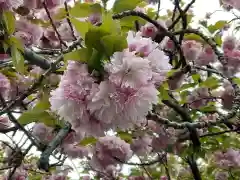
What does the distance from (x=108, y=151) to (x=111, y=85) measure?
1046 mm

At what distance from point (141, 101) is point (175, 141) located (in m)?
1.57

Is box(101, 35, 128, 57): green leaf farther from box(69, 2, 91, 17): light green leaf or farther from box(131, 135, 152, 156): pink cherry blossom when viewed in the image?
box(131, 135, 152, 156): pink cherry blossom

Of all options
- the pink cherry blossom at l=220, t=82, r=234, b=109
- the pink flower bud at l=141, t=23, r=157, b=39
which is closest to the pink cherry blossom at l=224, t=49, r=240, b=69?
the pink cherry blossom at l=220, t=82, r=234, b=109

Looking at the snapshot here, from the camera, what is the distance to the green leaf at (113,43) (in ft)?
2.85

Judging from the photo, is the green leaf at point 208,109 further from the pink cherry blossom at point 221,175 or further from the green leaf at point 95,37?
the green leaf at point 95,37

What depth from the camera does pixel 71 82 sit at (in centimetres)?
88

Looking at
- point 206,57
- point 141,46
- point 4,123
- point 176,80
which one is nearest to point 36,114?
point 141,46

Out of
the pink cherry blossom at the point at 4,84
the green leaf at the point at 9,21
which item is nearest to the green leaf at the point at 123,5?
the green leaf at the point at 9,21

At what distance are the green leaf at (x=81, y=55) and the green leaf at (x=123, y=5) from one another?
0.48 metres

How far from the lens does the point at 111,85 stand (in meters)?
0.85

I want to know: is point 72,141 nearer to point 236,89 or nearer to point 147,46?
point 236,89

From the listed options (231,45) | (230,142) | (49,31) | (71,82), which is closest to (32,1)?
(49,31)

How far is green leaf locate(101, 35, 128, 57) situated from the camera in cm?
87

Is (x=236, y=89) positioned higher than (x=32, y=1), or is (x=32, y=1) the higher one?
(x=32, y=1)
